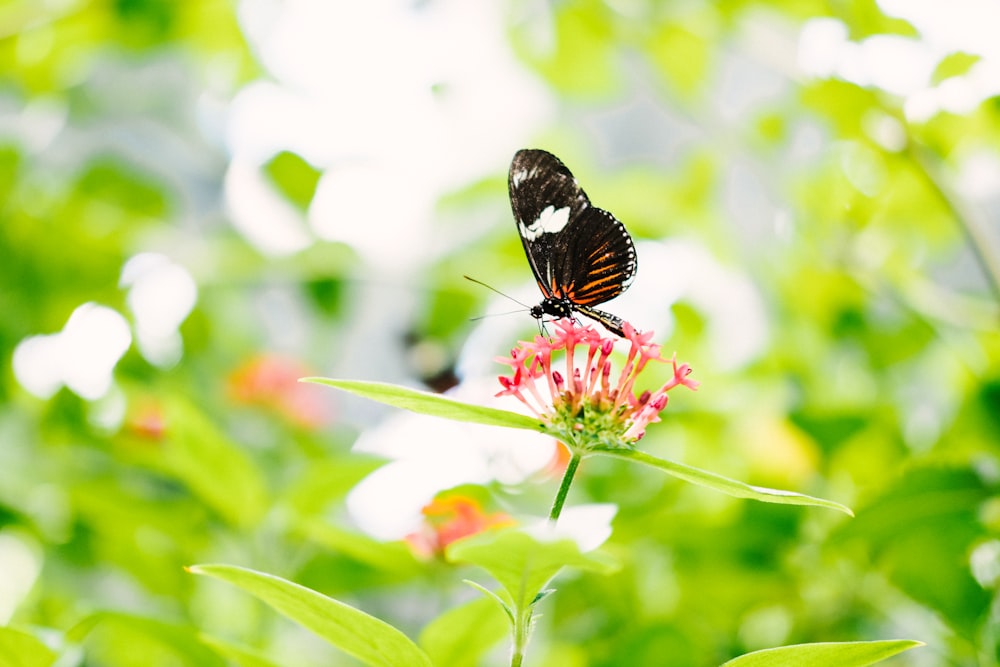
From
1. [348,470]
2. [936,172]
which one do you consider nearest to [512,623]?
[348,470]

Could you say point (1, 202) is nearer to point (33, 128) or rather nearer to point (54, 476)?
point (33, 128)

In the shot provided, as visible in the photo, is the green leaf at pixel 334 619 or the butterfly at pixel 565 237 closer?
the green leaf at pixel 334 619

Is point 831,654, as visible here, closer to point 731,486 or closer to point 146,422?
point 731,486

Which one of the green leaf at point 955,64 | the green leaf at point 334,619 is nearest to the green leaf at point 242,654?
the green leaf at point 334,619

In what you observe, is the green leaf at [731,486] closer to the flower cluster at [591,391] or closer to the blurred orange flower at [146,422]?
the flower cluster at [591,391]

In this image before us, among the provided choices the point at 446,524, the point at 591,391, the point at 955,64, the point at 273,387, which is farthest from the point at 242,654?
the point at 273,387
